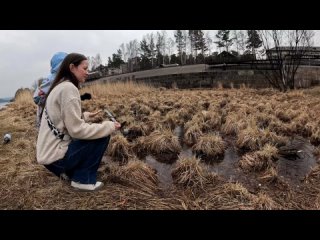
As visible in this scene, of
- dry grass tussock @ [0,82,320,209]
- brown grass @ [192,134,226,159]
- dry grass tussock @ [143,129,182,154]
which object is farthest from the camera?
dry grass tussock @ [143,129,182,154]

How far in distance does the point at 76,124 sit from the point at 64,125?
144 mm

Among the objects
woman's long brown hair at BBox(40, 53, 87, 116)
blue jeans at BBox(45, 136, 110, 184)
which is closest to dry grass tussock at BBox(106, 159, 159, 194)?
blue jeans at BBox(45, 136, 110, 184)

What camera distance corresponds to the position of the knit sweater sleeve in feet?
7.23

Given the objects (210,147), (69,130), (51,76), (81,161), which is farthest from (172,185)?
(51,76)

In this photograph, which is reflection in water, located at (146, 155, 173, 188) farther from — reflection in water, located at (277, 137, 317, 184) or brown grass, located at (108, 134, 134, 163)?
reflection in water, located at (277, 137, 317, 184)

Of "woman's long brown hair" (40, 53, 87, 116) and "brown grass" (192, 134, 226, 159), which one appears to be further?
"brown grass" (192, 134, 226, 159)

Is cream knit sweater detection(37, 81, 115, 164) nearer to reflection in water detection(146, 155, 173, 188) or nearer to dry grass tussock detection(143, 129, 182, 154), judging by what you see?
reflection in water detection(146, 155, 173, 188)

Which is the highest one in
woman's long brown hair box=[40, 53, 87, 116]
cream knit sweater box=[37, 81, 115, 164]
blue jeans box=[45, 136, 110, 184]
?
woman's long brown hair box=[40, 53, 87, 116]

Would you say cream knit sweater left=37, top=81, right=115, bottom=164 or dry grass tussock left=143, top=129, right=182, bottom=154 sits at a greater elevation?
cream knit sweater left=37, top=81, right=115, bottom=164

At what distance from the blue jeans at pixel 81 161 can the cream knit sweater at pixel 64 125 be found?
7 centimetres

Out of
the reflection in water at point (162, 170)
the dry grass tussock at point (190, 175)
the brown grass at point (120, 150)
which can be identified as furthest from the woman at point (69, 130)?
the brown grass at point (120, 150)

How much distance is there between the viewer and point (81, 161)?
→ 7.91ft

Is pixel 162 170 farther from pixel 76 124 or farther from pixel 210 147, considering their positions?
pixel 76 124

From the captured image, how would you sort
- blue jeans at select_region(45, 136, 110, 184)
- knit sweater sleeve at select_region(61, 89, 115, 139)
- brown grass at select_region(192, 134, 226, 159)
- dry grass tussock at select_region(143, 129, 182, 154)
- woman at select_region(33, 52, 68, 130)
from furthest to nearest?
dry grass tussock at select_region(143, 129, 182, 154)
brown grass at select_region(192, 134, 226, 159)
woman at select_region(33, 52, 68, 130)
blue jeans at select_region(45, 136, 110, 184)
knit sweater sleeve at select_region(61, 89, 115, 139)
